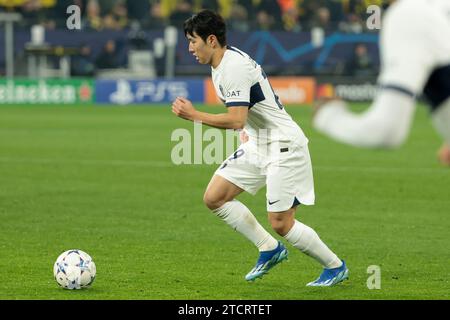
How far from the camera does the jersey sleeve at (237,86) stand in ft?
27.3

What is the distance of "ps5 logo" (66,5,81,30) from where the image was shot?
29.7 m

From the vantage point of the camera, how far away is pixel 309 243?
28.1 ft

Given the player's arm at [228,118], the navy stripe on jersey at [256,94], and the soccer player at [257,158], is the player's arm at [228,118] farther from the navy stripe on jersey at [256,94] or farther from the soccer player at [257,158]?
the navy stripe on jersey at [256,94]

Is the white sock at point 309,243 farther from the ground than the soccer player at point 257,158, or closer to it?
closer to it

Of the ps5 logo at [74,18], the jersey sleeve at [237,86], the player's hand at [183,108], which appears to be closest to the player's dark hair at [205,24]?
the jersey sleeve at [237,86]

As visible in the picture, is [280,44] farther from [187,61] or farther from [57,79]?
[57,79]

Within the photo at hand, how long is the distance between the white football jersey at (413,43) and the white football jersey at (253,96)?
282cm

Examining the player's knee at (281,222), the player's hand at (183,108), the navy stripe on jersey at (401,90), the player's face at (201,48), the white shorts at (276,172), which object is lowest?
the player's knee at (281,222)

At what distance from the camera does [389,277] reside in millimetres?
9172

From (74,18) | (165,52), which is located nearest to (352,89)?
(165,52)

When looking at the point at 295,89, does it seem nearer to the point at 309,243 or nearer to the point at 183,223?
the point at 183,223
